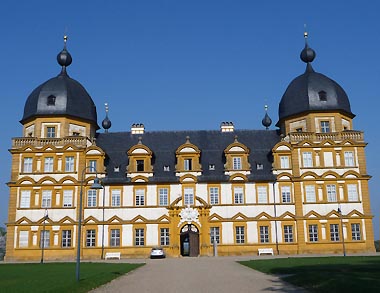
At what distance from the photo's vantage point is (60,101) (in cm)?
4312

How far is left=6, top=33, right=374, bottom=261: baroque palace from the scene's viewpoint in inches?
1586

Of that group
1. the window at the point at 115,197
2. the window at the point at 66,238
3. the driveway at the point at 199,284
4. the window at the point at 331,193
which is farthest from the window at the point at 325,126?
the driveway at the point at 199,284

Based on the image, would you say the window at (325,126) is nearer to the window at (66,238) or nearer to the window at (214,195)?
the window at (214,195)

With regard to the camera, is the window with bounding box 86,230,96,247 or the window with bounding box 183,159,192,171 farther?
the window with bounding box 183,159,192,171

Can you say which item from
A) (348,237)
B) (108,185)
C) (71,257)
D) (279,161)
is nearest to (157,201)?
(108,185)

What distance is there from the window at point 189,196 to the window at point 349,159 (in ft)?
46.8

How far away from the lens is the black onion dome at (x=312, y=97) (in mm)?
43188

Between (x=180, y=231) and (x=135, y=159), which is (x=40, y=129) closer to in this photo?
(x=135, y=159)

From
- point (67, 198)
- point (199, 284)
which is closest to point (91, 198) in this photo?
point (67, 198)

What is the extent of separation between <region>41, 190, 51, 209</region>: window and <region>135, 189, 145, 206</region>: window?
780cm

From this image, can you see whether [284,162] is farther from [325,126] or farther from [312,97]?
[312,97]

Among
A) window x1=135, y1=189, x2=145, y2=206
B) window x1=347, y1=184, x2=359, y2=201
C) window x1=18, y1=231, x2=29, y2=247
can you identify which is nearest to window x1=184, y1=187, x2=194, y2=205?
window x1=135, y1=189, x2=145, y2=206

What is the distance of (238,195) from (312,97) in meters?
11.8

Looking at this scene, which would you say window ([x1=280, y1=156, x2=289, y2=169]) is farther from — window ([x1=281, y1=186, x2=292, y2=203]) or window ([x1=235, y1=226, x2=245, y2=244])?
window ([x1=235, y1=226, x2=245, y2=244])
